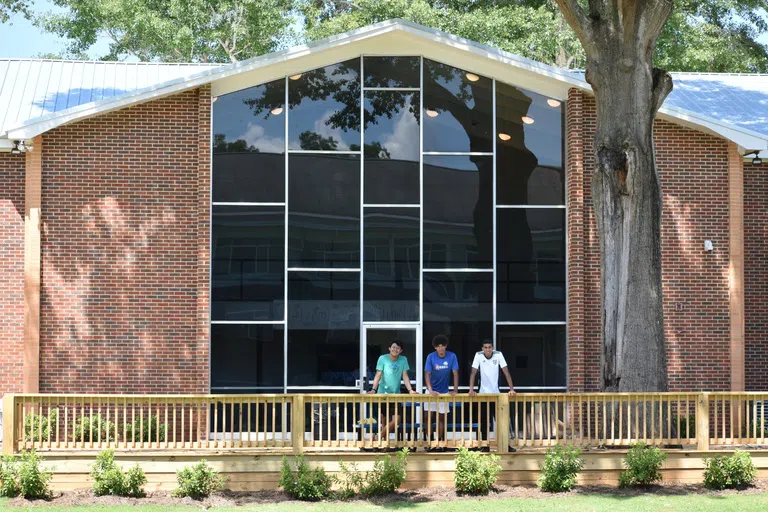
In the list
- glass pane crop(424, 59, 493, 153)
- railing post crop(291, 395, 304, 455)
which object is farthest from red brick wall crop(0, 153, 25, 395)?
glass pane crop(424, 59, 493, 153)

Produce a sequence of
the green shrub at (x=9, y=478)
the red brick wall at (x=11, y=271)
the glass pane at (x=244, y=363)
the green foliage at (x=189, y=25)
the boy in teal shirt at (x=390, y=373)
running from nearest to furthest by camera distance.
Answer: the green shrub at (x=9, y=478)
the boy in teal shirt at (x=390, y=373)
the red brick wall at (x=11, y=271)
the glass pane at (x=244, y=363)
the green foliage at (x=189, y=25)

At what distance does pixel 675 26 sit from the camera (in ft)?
101

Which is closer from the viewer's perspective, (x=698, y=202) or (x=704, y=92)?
(x=698, y=202)

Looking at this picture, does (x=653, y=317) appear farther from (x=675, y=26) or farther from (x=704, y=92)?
(x=675, y=26)

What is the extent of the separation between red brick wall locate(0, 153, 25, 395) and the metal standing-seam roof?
1266 millimetres

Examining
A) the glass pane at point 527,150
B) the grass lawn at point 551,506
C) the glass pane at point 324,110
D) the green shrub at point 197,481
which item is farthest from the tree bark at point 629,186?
the green shrub at point 197,481

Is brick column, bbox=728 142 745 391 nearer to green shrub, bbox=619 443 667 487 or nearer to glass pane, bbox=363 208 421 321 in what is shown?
green shrub, bbox=619 443 667 487

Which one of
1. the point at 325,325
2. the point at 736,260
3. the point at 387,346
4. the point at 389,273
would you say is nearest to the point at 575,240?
the point at 736,260

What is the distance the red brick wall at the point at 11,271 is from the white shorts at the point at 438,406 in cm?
658

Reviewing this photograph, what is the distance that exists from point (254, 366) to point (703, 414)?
6.66 meters

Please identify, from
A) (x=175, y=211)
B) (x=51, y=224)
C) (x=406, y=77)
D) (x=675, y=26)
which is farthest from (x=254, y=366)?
(x=675, y=26)

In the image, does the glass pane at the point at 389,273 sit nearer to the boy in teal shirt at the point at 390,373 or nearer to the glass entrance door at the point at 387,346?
the glass entrance door at the point at 387,346

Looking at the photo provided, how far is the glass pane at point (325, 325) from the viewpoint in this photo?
1639 centimetres

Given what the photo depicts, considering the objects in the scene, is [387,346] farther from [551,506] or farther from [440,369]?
[551,506]
